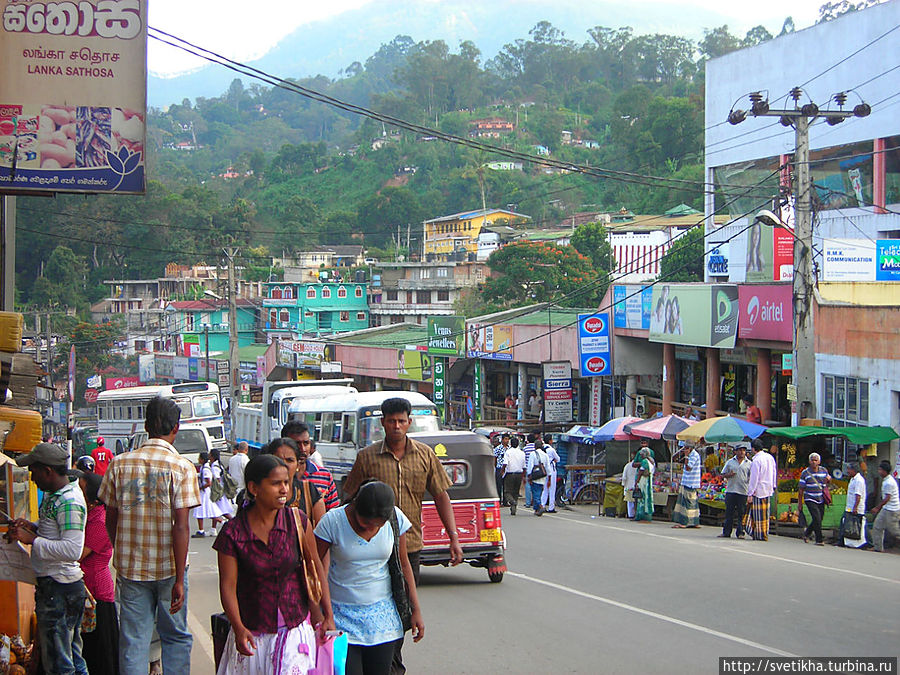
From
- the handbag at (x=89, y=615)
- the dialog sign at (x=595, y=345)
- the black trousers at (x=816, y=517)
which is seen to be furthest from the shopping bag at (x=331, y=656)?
the dialog sign at (x=595, y=345)

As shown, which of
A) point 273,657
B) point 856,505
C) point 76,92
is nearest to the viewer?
point 273,657

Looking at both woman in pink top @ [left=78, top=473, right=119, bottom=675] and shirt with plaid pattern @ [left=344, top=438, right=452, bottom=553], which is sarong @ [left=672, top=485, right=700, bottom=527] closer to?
shirt with plaid pattern @ [left=344, top=438, right=452, bottom=553]

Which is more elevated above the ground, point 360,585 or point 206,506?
point 360,585

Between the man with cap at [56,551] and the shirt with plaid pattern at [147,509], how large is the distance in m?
0.43

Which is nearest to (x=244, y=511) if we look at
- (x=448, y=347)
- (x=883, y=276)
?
(x=883, y=276)

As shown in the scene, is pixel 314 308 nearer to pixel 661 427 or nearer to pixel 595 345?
pixel 595 345

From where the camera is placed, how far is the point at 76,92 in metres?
9.06

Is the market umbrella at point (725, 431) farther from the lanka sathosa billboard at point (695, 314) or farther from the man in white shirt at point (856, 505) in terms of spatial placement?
the lanka sathosa billboard at point (695, 314)

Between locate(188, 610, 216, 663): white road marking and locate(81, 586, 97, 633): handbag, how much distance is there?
1.70 meters

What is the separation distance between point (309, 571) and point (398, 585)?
2.37ft

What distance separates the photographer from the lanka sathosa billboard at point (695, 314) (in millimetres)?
27281

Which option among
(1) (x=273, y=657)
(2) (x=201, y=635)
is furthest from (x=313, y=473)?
(1) (x=273, y=657)

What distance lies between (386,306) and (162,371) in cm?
1761

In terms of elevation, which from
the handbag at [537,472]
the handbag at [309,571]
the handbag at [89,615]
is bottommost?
the handbag at [537,472]
